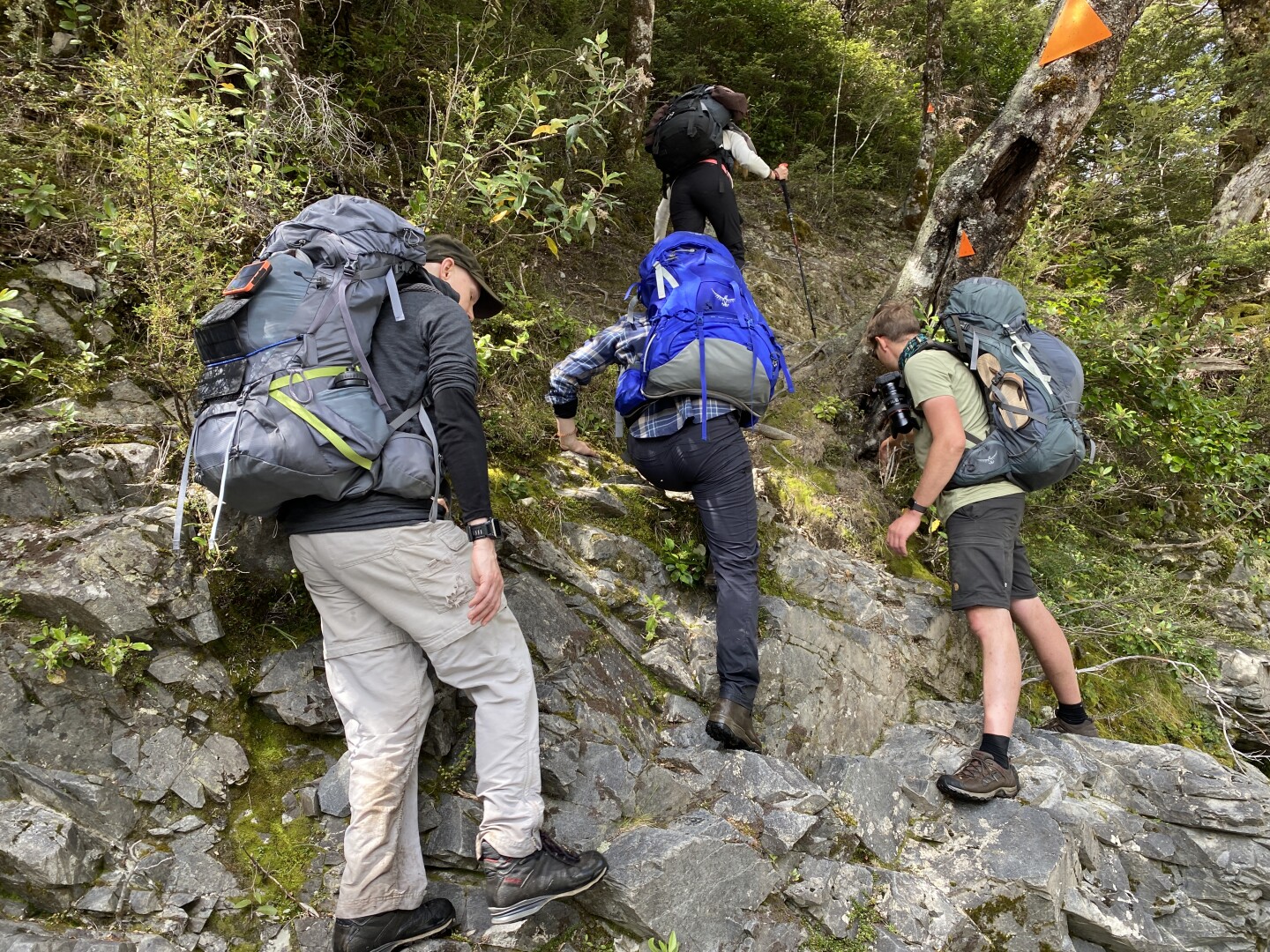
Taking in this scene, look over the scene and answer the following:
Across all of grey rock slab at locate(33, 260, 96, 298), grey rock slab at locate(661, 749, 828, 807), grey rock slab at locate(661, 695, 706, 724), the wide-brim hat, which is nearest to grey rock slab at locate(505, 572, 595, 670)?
grey rock slab at locate(661, 695, 706, 724)

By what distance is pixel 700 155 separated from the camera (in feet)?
19.4

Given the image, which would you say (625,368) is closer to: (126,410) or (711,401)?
(711,401)

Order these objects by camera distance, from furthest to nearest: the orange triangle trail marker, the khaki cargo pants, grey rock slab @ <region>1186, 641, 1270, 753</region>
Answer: grey rock slab @ <region>1186, 641, 1270, 753</region> → the orange triangle trail marker → the khaki cargo pants

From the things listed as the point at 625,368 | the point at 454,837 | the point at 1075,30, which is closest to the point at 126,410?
the point at 625,368

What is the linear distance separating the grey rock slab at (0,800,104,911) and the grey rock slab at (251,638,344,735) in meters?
0.83

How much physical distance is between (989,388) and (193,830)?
192 inches

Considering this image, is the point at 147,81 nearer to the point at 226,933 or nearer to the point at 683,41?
the point at 226,933

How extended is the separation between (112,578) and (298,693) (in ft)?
3.27

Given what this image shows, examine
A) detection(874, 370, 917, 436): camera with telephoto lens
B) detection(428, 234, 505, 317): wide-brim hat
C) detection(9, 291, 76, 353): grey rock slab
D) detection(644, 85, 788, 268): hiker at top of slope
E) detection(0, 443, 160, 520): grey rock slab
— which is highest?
detection(644, 85, 788, 268): hiker at top of slope

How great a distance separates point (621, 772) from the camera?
149 inches

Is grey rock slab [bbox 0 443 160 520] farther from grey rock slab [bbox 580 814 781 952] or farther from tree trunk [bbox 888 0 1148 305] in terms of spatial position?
tree trunk [bbox 888 0 1148 305]

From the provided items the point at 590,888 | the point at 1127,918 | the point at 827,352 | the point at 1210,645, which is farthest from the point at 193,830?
the point at 1210,645

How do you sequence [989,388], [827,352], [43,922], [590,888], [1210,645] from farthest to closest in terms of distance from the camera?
[827,352] < [1210,645] < [989,388] < [590,888] < [43,922]

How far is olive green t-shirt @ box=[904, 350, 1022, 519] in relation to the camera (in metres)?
4.39
